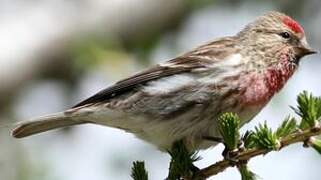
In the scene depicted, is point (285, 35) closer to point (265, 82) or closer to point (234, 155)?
point (265, 82)

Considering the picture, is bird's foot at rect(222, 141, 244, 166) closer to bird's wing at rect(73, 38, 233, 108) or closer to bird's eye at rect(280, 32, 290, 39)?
bird's wing at rect(73, 38, 233, 108)

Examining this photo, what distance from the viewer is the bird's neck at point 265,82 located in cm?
544

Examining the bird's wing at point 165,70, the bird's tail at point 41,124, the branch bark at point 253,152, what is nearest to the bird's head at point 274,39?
the bird's wing at point 165,70

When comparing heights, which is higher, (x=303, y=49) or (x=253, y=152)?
Answer: (x=303, y=49)

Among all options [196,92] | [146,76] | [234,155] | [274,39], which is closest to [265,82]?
[196,92]

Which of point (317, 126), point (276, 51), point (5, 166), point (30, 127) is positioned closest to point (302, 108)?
point (317, 126)

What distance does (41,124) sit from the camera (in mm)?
5777

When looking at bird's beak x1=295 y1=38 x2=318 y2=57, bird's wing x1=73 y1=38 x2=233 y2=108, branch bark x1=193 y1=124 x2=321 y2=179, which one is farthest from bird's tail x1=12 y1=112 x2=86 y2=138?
branch bark x1=193 y1=124 x2=321 y2=179

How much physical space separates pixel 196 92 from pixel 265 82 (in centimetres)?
40

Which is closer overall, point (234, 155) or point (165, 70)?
point (234, 155)

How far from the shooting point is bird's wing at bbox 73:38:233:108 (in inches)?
229

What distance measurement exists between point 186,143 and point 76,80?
9.23 feet

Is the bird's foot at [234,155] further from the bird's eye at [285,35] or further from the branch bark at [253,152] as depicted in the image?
the bird's eye at [285,35]

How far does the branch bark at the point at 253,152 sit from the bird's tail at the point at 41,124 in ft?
4.80
